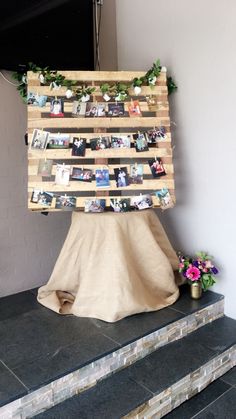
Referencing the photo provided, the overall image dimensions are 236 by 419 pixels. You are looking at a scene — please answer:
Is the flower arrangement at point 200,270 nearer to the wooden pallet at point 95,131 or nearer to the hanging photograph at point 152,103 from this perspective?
the wooden pallet at point 95,131

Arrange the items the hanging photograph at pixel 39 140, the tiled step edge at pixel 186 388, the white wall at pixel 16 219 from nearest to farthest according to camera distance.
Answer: the tiled step edge at pixel 186 388
the hanging photograph at pixel 39 140
the white wall at pixel 16 219

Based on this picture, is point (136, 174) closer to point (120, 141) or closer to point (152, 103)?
point (120, 141)

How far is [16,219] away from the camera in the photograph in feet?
8.36

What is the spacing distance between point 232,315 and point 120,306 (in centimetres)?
82

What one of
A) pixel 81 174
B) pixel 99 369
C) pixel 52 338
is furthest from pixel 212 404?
pixel 81 174

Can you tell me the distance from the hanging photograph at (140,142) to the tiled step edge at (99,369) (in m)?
1.07

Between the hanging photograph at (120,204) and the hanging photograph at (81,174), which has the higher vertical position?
the hanging photograph at (81,174)

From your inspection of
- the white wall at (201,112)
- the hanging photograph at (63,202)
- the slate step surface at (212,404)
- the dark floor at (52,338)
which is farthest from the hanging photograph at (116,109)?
the slate step surface at (212,404)

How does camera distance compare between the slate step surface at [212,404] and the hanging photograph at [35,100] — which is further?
the hanging photograph at [35,100]

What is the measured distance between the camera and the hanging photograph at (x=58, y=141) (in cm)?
209

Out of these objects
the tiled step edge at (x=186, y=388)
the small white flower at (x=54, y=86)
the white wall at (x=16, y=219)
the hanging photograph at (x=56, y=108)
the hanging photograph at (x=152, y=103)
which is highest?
the small white flower at (x=54, y=86)

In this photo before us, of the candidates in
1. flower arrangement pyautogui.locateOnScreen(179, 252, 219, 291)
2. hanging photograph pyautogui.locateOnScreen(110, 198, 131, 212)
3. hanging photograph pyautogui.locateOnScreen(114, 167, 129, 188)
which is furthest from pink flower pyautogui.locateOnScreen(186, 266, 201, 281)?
hanging photograph pyautogui.locateOnScreen(114, 167, 129, 188)

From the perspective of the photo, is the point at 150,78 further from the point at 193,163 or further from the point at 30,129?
the point at 30,129

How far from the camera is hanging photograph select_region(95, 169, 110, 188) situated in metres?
2.12
